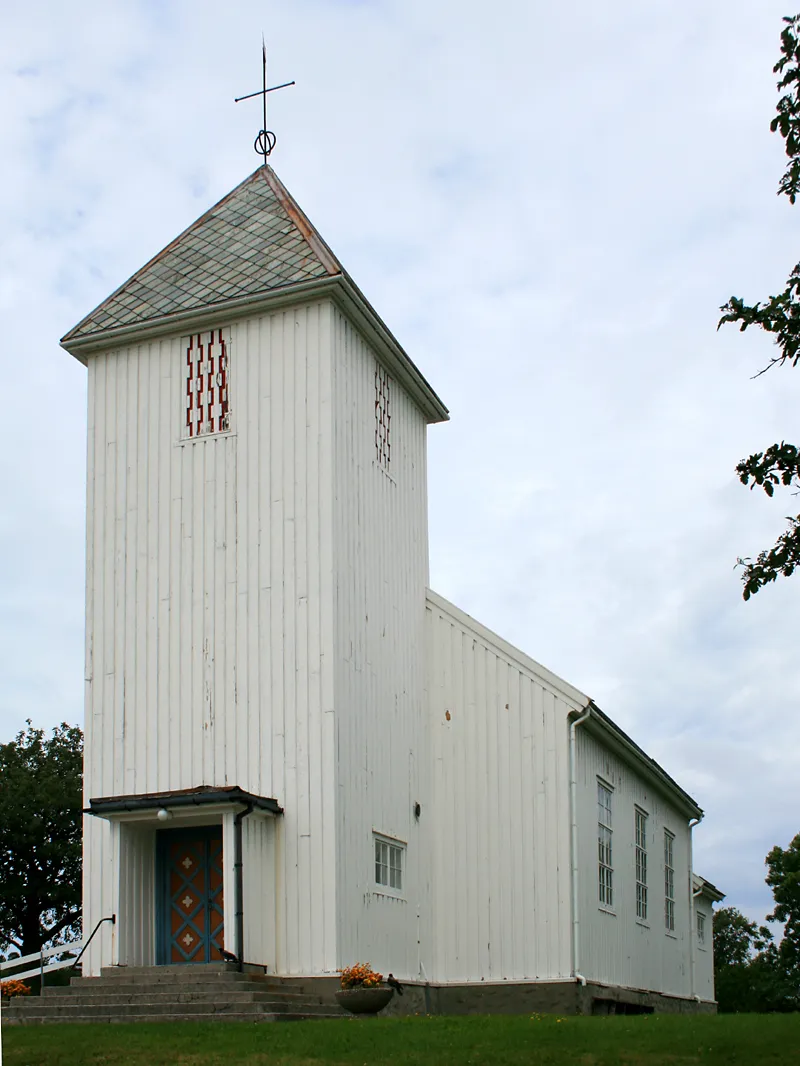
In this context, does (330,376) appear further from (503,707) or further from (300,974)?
(300,974)

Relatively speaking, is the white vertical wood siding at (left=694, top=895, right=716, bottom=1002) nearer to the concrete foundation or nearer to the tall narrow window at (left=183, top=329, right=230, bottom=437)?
the concrete foundation

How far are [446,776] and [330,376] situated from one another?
22.5 ft

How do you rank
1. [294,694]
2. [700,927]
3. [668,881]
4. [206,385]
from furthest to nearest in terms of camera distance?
[700,927] → [668,881] → [206,385] → [294,694]

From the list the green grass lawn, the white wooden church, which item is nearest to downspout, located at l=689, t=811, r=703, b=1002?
the white wooden church

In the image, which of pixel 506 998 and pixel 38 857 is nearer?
pixel 506 998

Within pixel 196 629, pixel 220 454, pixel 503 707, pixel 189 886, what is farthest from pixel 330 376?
pixel 189 886

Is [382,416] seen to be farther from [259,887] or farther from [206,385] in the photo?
[259,887]

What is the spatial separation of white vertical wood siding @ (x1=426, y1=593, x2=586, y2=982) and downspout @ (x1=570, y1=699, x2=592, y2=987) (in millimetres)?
88

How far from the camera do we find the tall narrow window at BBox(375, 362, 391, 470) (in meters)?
22.8

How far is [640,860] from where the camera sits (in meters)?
26.6

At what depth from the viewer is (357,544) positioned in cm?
2123

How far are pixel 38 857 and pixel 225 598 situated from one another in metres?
25.0

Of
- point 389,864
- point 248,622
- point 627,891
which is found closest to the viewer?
point 248,622

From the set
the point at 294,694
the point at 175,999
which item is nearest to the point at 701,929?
the point at 294,694
